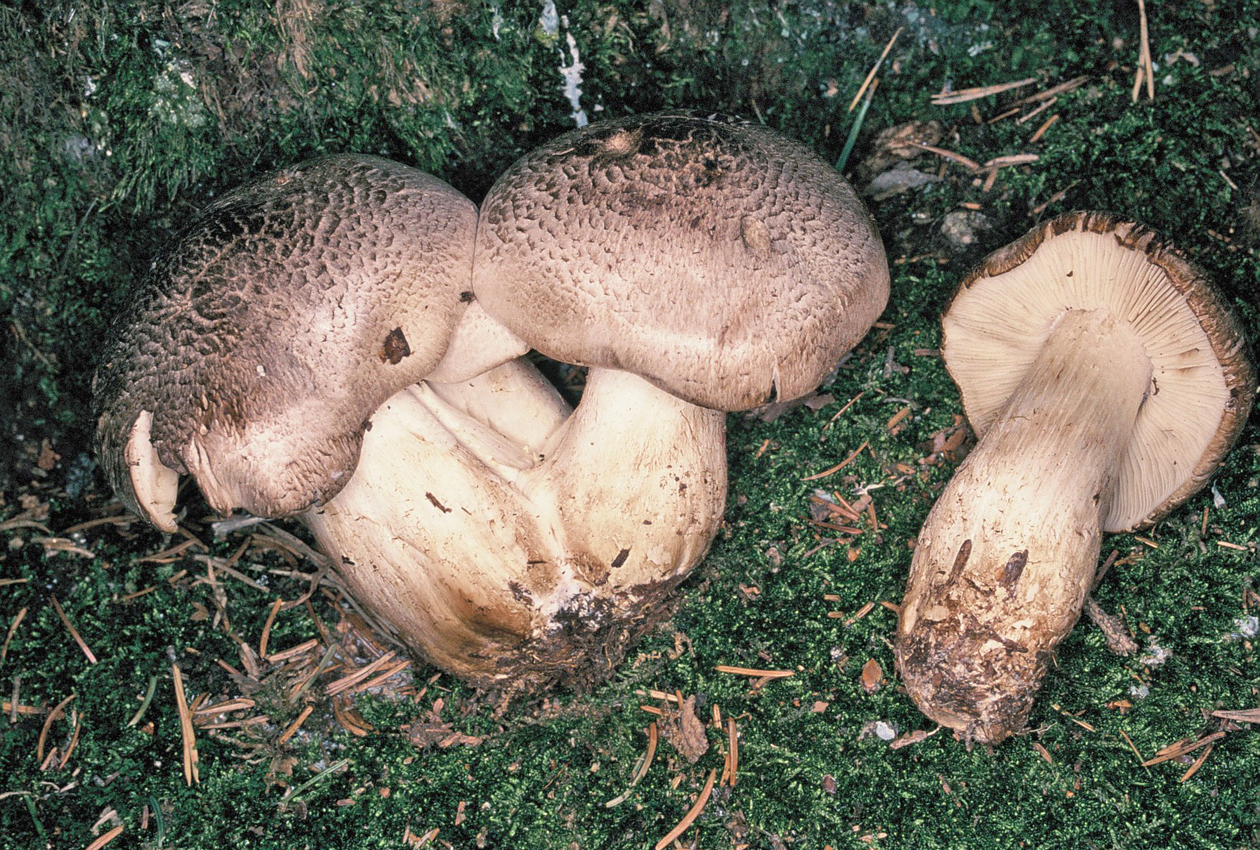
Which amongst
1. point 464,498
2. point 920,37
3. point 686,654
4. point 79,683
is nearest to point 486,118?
point 464,498

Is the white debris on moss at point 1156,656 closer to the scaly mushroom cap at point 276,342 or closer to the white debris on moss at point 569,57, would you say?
the scaly mushroom cap at point 276,342

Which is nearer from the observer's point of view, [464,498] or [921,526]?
[464,498]

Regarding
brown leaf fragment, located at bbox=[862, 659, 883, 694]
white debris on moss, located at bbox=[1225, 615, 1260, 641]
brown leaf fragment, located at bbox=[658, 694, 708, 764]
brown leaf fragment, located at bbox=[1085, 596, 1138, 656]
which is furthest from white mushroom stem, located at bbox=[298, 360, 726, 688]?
white debris on moss, located at bbox=[1225, 615, 1260, 641]

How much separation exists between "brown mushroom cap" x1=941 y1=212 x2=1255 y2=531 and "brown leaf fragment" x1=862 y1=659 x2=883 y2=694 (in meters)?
0.93

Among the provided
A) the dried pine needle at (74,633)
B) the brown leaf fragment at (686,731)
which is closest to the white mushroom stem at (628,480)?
the brown leaf fragment at (686,731)

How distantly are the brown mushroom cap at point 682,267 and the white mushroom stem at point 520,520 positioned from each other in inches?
13.0


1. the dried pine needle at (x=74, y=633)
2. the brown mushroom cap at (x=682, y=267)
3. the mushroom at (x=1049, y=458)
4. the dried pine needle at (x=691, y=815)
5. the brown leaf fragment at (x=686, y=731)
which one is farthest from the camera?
the dried pine needle at (x=74, y=633)

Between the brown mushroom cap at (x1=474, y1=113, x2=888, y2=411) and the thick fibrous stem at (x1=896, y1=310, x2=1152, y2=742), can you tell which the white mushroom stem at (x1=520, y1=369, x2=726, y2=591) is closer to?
the brown mushroom cap at (x1=474, y1=113, x2=888, y2=411)

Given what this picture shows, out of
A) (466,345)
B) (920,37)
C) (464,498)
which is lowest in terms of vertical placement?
(464,498)

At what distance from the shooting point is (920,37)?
3281 millimetres

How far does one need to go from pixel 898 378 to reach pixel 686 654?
1301 millimetres

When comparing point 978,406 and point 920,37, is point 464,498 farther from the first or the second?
point 920,37

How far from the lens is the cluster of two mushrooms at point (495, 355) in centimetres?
256

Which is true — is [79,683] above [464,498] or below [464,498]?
below
